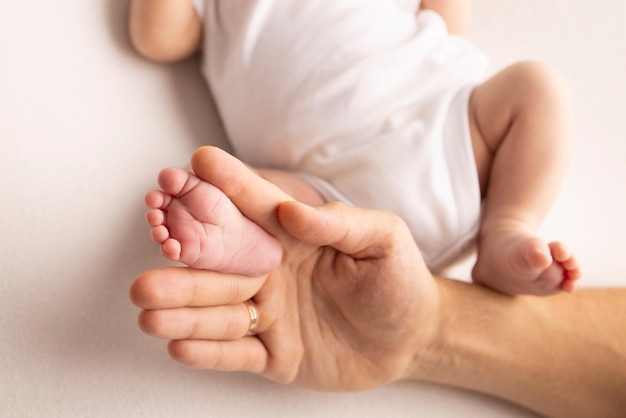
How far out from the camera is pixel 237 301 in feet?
2.74

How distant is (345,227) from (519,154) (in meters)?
0.36

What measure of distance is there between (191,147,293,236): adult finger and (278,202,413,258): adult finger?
19 mm

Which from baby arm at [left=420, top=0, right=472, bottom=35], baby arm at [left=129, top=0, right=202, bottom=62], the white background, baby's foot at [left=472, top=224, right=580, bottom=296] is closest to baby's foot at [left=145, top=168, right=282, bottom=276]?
the white background

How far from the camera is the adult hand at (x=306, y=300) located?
0.75m

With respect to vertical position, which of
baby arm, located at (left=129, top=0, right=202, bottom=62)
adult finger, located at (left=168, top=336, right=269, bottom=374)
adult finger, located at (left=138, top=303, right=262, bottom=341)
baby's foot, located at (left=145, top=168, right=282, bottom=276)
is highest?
baby arm, located at (left=129, top=0, right=202, bottom=62)

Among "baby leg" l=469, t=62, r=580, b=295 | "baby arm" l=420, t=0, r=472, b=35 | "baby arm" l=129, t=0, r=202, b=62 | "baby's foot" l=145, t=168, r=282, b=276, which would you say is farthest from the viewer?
"baby arm" l=420, t=0, r=472, b=35

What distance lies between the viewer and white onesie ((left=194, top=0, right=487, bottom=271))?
1.02 metres

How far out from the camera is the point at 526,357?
40.5 inches

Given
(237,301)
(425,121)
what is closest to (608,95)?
(425,121)

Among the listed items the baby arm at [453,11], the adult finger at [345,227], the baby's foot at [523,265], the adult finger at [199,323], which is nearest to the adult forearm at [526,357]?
the baby's foot at [523,265]

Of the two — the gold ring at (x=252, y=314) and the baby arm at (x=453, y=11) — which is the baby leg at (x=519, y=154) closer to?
the baby arm at (x=453, y=11)

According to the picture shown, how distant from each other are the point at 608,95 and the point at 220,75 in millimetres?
764

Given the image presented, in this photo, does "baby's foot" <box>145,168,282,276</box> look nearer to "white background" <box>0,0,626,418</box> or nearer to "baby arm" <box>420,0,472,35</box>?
"white background" <box>0,0,626,418</box>

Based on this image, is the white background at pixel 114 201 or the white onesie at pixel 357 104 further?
the white onesie at pixel 357 104
